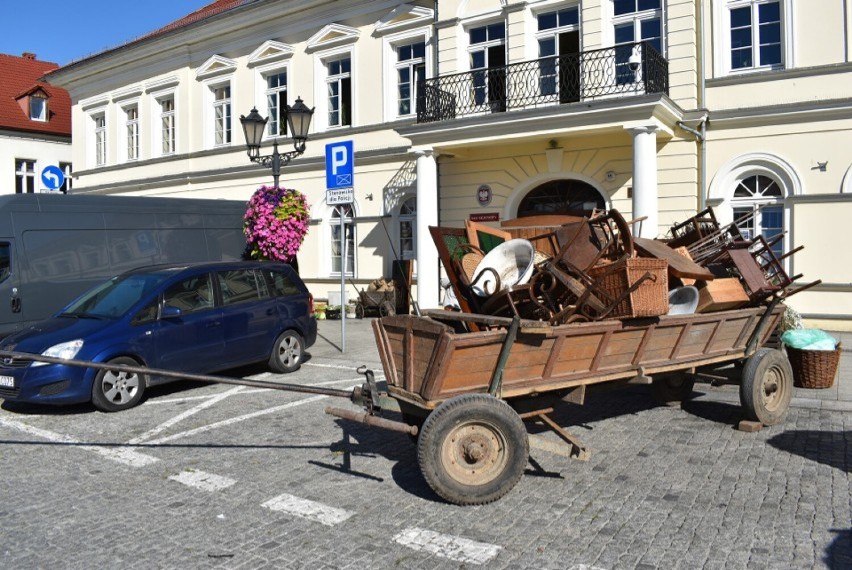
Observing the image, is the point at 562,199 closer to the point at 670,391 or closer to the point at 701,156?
the point at 701,156

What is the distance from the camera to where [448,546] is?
168 inches

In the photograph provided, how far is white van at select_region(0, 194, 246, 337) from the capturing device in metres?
12.0

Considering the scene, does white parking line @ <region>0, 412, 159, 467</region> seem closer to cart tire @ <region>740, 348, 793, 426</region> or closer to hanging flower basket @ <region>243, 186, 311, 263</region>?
cart tire @ <region>740, 348, 793, 426</region>

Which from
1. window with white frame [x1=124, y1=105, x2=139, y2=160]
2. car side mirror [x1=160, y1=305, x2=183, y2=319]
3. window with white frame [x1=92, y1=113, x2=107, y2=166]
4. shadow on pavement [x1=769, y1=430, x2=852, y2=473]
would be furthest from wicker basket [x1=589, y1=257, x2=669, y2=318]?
window with white frame [x1=92, y1=113, x2=107, y2=166]

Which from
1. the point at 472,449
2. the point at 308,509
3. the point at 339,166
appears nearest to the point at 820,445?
the point at 472,449

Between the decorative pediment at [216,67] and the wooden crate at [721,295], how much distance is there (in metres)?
19.3

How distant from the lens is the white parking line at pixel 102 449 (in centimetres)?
613

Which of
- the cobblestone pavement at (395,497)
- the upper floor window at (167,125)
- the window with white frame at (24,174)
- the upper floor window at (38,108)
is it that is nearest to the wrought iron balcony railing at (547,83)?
the cobblestone pavement at (395,497)

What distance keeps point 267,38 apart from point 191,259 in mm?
9521

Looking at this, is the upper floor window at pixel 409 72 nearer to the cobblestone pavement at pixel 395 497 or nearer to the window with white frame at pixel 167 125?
the window with white frame at pixel 167 125

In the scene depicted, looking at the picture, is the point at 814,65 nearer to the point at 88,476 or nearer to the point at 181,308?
the point at 181,308

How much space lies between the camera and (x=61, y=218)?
12.7 metres

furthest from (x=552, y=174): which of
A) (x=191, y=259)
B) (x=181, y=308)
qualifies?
(x=181, y=308)

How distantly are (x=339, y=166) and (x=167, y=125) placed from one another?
1615 cm
